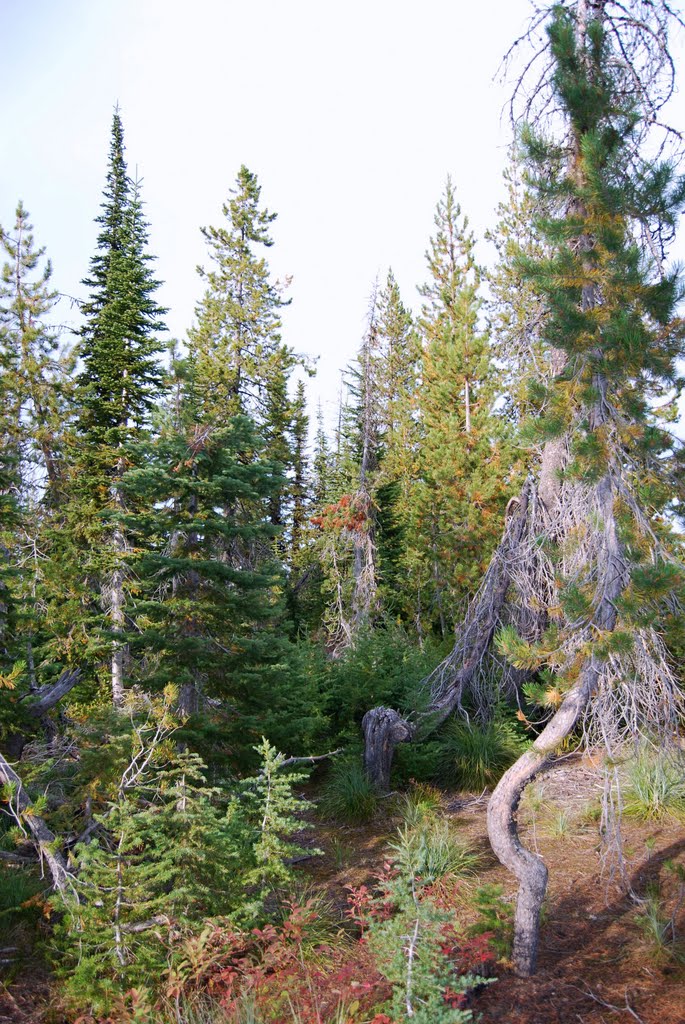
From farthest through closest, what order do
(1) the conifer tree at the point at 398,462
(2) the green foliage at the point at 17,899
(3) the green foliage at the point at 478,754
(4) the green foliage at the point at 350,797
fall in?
(1) the conifer tree at the point at 398,462 → (3) the green foliage at the point at 478,754 → (4) the green foliage at the point at 350,797 → (2) the green foliage at the point at 17,899

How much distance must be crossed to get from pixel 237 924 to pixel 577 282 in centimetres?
448

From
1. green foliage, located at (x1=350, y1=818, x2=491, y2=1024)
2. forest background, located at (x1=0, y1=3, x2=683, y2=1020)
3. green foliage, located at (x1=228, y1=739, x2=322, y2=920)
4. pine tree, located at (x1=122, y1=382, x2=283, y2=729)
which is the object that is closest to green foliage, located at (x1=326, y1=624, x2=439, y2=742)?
forest background, located at (x1=0, y1=3, x2=683, y2=1020)

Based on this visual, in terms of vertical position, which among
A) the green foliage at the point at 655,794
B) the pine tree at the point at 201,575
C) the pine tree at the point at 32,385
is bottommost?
the green foliage at the point at 655,794

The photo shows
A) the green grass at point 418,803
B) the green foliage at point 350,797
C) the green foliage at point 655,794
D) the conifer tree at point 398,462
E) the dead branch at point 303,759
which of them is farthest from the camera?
the conifer tree at point 398,462

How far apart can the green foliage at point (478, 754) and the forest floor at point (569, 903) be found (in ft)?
0.83

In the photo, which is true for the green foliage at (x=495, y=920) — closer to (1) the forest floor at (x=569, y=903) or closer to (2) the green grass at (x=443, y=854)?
(1) the forest floor at (x=569, y=903)

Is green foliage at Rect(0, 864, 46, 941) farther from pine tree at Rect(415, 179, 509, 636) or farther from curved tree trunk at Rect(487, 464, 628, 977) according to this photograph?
pine tree at Rect(415, 179, 509, 636)

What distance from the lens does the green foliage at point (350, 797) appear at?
7047 mm

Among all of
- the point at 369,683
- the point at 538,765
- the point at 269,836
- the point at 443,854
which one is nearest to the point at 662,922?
the point at 538,765

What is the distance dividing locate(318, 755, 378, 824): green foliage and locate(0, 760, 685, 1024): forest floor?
0.43 feet

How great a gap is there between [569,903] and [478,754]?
110 inches

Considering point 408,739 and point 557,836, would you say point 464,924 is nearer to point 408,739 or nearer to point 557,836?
point 557,836

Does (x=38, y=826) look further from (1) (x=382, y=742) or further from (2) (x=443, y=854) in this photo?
(1) (x=382, y=742)

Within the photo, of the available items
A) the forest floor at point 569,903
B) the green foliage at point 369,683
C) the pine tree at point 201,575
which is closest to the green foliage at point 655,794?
the forest floor at point 569,903
